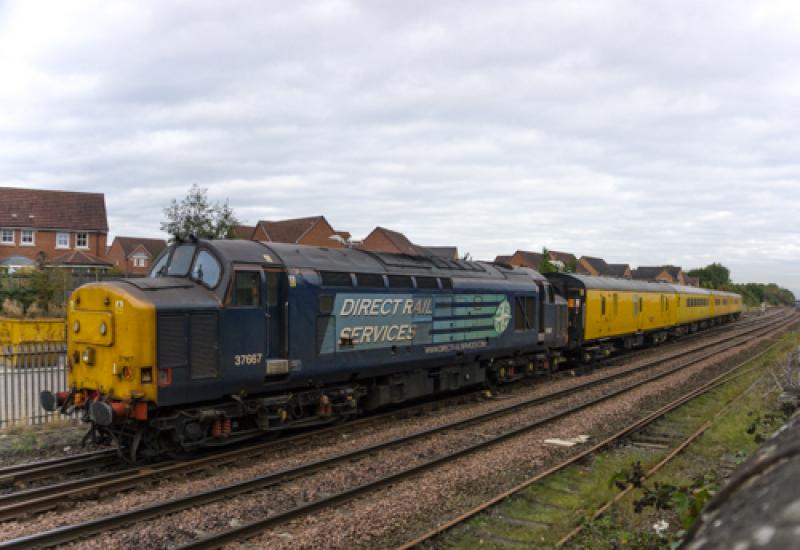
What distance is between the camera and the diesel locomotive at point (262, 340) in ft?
31.2

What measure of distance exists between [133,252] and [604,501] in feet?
248

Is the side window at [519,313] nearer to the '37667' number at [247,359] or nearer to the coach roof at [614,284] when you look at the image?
the coach roof at [614,284]

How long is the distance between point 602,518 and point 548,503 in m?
1.04

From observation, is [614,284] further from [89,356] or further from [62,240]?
[62,240]

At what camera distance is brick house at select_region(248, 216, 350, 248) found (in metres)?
55.8

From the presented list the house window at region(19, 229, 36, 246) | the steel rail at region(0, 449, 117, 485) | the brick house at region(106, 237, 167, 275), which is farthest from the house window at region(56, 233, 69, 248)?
the steel rail at region(0, 449, 117, 485)

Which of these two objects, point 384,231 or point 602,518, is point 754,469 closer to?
point 602,518

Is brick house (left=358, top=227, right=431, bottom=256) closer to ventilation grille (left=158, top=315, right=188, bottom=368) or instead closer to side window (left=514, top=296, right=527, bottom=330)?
side window (left=514, top=296, right=527, bottom=330)

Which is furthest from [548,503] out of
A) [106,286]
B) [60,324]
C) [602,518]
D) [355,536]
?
[60,324]

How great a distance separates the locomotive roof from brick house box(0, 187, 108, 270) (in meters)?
40.0

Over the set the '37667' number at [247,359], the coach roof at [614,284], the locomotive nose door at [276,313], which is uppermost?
the coach roof at [614,284]

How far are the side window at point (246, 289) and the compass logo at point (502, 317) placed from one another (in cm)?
845

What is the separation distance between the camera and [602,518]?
8.11m

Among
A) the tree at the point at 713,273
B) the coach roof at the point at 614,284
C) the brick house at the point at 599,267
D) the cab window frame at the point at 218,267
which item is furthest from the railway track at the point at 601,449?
the tree at the point at 713,273
